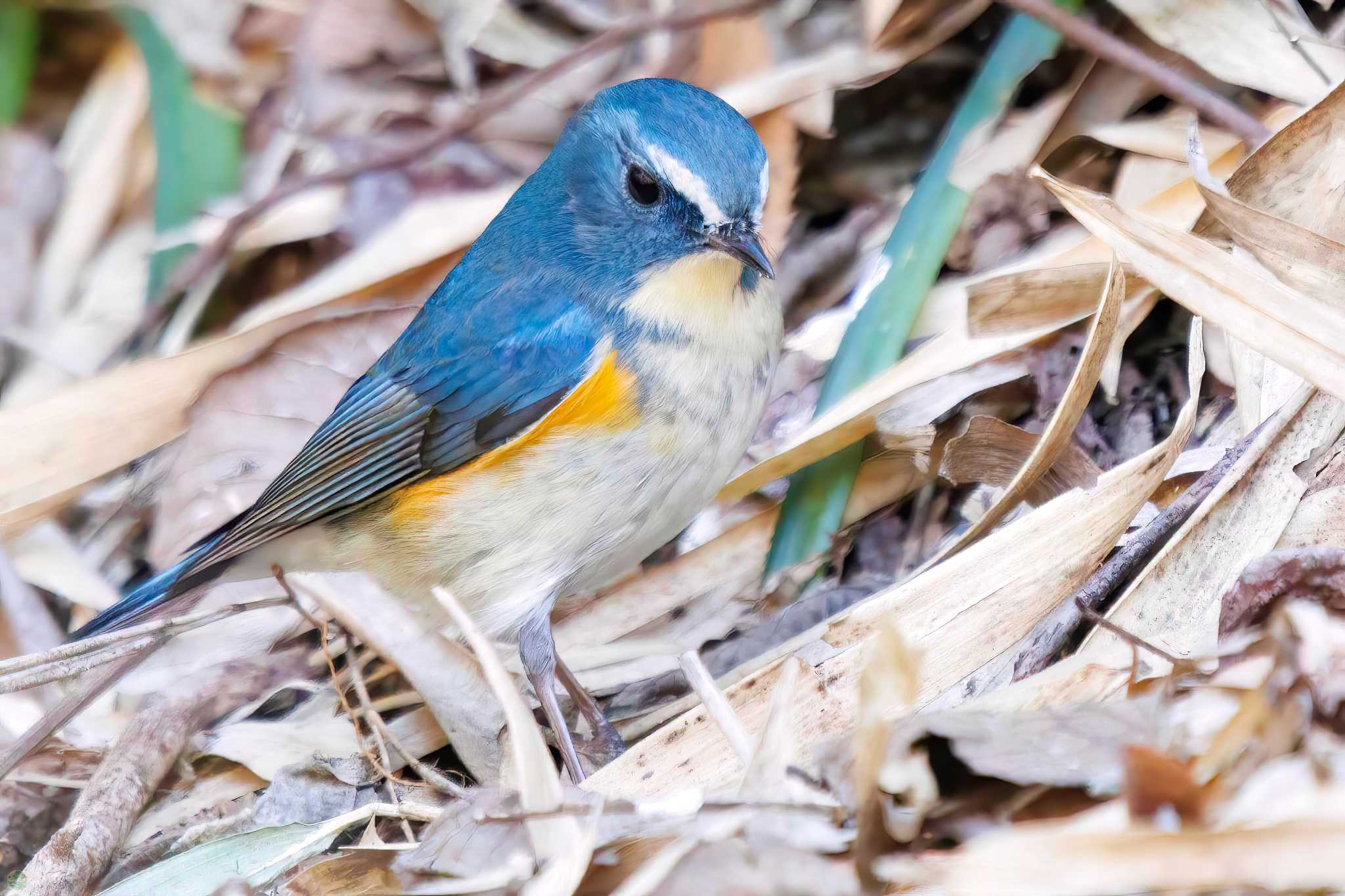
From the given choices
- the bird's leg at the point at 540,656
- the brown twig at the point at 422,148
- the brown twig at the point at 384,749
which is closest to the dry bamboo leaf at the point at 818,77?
the brown twig at the point at 422,148

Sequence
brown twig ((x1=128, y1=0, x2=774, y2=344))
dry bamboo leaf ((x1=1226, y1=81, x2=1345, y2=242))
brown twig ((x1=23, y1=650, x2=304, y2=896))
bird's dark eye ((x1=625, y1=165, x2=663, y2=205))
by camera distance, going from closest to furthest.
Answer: brown twig ((x1=23, y1=650, x2=304, y2=896))
dry bamboo leaf ((x1=1226, y1=81, x2=1345, y2=242))
bird's dark eye ((x1=625, y1=165, x2=663, y2=205))
brown twig ((x1=128, y1=0, x2=774, y2=344))

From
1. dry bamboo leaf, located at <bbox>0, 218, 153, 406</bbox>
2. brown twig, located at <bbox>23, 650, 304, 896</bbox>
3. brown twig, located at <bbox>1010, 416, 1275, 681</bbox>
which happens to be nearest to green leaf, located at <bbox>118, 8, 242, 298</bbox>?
dry bamboo leaf, located at <bbox>0, 218, 153, 406</bbox>

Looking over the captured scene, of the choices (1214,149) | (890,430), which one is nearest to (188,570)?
(890,430)

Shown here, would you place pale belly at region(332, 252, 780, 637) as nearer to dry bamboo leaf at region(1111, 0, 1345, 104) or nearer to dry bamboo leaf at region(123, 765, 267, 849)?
Result: dry bamboo leaf at region(123, 765, 267, 849)

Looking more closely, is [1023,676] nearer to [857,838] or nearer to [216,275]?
[857,838]

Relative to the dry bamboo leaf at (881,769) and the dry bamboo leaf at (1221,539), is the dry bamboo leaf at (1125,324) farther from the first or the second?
the dry bamboo leaf at (881,769)

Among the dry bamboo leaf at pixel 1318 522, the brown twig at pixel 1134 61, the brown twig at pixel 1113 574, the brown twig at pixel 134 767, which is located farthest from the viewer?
the brown twig at pixel 1134 61
